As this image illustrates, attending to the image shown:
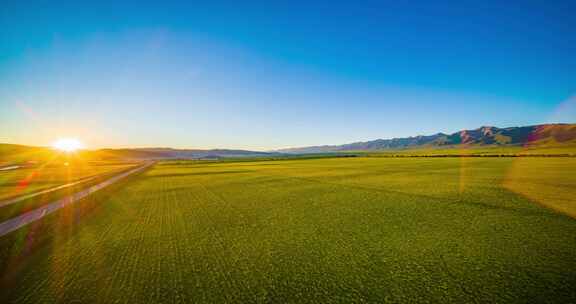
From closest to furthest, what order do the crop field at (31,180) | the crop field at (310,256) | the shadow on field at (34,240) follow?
1. the crop field at (310,256)
2. the shadow on field at (34,240)
3. the crop field at (31,180)

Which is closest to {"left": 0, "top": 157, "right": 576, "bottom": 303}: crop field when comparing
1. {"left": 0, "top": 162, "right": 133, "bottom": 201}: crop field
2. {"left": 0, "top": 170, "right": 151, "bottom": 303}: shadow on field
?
{"left": 0, "top": 170, "right": 151, "bottom": 303}: shadow on field

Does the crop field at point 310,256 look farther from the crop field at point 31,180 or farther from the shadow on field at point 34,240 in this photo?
the crop field at point 31,180

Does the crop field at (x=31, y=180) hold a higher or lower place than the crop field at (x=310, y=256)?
lower

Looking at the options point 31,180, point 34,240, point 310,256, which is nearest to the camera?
point 310,256

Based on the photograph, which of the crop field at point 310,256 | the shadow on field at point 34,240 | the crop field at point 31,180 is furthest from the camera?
the crop field at point 31,180

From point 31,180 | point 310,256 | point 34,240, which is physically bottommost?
point 31,180

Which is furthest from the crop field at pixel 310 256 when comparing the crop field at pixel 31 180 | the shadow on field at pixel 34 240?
the crop field at pixel 31 180

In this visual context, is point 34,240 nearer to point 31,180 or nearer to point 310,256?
point 310,256

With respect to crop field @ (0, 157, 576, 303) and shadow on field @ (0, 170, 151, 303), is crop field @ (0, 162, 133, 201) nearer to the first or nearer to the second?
shadow on field @ (0, 170, 151, 303)

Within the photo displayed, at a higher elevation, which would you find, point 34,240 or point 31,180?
point 34,240

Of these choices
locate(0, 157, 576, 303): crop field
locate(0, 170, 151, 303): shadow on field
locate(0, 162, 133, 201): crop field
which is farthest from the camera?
locate(0, 162, 133, 201): crop field

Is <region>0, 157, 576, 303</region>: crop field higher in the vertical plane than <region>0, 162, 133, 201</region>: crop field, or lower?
higher

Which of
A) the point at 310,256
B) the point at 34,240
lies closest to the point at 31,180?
the point at 34,240
